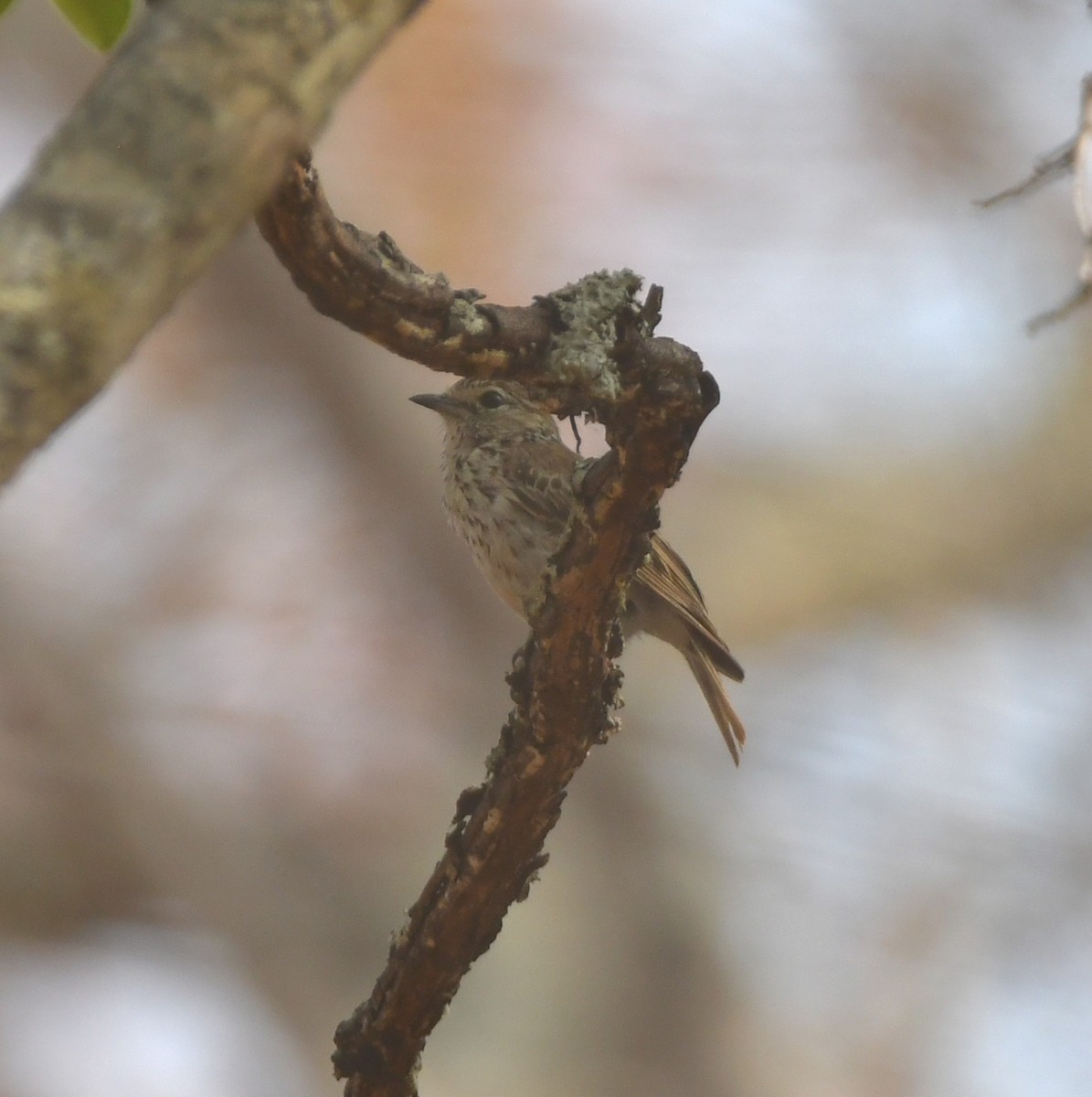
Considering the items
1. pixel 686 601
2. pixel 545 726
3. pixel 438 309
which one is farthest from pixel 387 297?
pixel 686 601

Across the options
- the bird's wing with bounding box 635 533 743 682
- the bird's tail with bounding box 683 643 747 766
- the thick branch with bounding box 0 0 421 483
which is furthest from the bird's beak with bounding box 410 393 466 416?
the thick branch with bounding box 0 0 421 483

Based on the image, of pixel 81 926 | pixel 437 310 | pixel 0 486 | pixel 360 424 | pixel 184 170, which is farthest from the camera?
pixel 360 424

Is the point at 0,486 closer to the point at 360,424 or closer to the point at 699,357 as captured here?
the point at 699,357

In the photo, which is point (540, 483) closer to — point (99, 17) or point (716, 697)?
point (716, 697)

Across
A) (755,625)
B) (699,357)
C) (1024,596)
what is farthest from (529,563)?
(1024,596)

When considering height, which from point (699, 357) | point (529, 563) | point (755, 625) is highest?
point (755, 625)

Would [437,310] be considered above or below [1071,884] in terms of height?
below

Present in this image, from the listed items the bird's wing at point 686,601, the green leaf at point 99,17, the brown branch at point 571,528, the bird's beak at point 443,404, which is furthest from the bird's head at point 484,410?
the green leaf at point 99,17

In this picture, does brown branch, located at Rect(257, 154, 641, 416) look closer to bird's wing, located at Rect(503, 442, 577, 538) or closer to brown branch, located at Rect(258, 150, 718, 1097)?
brown branch, located at Rect(258, 150, 718, 1097)
